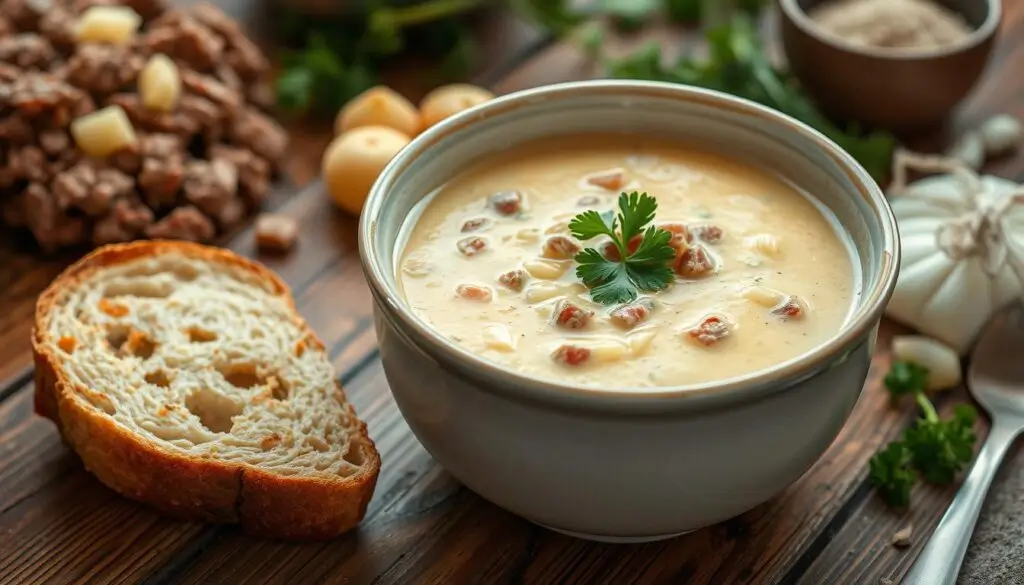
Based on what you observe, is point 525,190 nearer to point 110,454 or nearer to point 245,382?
point 245,382

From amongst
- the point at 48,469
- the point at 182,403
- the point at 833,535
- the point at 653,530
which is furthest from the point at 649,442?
the point at 48,469

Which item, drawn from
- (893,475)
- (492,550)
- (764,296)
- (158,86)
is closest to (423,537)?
(492,550)

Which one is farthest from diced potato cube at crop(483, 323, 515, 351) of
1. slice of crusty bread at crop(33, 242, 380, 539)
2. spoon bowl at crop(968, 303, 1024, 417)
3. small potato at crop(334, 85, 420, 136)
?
small potato at crop(334, 85, 420, 136)

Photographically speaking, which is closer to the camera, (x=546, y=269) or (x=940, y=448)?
(x=546, y=269)

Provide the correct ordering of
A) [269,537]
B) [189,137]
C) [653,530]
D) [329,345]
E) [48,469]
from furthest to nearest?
[189,137] → [329,345] → [48,469] → [269,537] → [653,530]

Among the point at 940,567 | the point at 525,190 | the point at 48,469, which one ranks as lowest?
the point at 48,469

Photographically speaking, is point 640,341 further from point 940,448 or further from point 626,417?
point 940,448

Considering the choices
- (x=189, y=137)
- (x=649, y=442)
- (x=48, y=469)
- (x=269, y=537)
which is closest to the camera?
(x=649, y=442)
